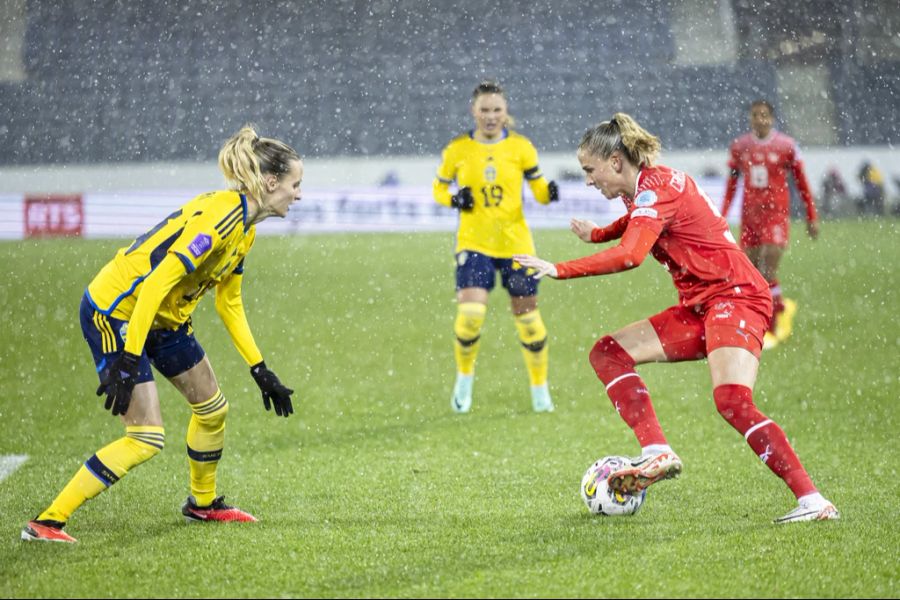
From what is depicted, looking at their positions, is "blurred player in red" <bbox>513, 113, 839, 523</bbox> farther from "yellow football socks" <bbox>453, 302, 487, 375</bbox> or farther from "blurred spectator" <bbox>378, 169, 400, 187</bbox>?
"blurred spectator" <bbox>378, 169, 400, 187</bbox>

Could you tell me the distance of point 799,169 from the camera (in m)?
9.53

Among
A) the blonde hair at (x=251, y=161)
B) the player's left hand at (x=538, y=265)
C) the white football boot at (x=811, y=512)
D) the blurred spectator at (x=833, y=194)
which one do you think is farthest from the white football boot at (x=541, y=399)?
the blurred spectator at (x=833, y=194)

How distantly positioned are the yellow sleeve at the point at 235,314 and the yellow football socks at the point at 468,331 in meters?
3.09

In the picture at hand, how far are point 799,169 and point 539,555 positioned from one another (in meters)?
6.46

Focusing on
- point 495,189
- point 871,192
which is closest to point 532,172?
point 495,189

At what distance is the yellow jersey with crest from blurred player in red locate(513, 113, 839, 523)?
114 cm

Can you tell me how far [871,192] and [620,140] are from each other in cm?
2056


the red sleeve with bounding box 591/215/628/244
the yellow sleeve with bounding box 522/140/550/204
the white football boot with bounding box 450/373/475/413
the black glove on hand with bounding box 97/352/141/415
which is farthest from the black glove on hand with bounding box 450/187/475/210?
the black glove on hand with bounding box 97/352/141/415

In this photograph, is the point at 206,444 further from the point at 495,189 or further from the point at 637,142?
the point at 495,189

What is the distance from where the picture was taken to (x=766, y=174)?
383 inches

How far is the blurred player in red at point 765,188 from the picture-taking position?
9.61m

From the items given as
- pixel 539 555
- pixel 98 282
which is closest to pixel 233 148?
pixel 98 282

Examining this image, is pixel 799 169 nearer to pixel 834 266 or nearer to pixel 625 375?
pixel 625 375

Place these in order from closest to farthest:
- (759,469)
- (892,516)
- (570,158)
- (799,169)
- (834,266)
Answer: (892,516) < (759,469) < (799,169) < (834,266) < (570,158)
